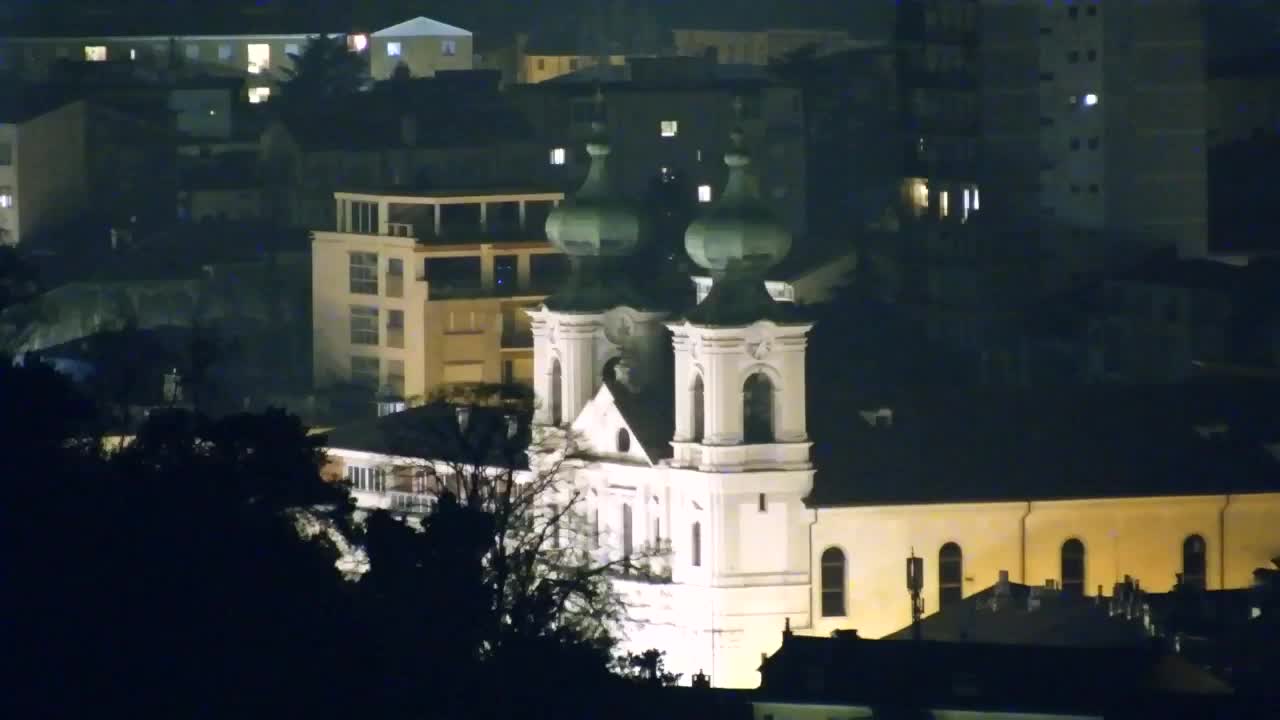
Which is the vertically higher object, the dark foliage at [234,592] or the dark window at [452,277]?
the dark window at [452,277]

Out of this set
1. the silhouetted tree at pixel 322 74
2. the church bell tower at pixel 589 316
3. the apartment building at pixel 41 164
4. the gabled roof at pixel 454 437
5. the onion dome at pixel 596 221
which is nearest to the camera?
the gabled roof at pixel 454 437

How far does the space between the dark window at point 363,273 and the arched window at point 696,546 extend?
30.1 meters

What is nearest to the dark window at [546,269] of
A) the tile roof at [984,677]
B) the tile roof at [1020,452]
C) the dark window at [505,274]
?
the dark window at [505,274]

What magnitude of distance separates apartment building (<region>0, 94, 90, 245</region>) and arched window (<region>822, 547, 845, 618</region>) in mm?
45968

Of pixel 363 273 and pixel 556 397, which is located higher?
pixel 363 273

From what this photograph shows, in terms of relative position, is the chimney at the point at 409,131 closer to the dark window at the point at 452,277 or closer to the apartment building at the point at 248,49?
the dark window at the point at 452,277

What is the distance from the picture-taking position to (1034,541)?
3462 inches

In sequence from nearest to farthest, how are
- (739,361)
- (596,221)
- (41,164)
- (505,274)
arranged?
(739,361) → (596,221) → (505,274) → (41,164)

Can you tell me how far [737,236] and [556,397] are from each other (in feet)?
13.3

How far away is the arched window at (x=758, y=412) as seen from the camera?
282 ft

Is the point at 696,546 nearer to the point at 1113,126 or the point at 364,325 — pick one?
the point at 364,325

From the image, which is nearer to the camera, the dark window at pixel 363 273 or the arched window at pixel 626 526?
the arched window at pixel 626 526

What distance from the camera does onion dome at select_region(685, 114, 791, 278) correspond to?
8631 cm

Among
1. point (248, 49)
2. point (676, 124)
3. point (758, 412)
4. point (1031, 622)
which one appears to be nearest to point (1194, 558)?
point (758, 412)
